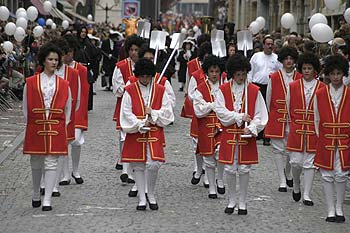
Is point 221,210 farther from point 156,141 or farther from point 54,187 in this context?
point 54,187

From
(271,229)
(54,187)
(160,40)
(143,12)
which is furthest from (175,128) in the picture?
(143,12)

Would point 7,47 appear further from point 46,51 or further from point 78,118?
point 46,51

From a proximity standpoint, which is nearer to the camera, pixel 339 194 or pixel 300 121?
pixel 339 194

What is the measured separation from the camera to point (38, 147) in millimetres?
10016

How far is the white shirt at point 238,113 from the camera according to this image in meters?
9.97

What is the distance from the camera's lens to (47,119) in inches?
395

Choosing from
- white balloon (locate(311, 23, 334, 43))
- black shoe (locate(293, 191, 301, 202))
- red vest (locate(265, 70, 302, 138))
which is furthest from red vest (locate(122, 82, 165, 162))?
white balloon (locate(311, 23, 334, 43))

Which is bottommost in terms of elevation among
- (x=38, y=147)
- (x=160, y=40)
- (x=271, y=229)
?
(x=271, y=229)

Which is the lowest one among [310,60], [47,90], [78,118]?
[78,118]

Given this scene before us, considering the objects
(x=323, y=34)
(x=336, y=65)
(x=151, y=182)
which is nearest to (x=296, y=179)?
(x=336, y=65)

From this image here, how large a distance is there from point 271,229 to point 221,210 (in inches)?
42.0

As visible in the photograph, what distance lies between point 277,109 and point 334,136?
217 centimetres

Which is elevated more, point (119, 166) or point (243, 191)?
point (243, 191)

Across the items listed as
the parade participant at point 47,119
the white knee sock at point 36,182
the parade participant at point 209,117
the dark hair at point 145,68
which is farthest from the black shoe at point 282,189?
the white knee sock at point 36,182
